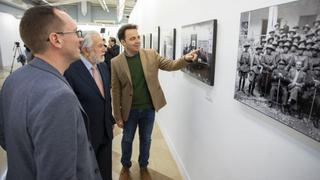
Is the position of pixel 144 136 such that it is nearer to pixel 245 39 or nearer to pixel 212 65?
pixel 212 65

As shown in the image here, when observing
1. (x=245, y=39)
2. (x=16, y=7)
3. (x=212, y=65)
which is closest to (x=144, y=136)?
(x=212, y=65)

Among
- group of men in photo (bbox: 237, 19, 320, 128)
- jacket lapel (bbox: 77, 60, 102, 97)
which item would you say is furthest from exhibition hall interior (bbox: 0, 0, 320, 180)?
jacket lapel (bbox: 77, 60, 102, 97)

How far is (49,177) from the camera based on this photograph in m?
0.95

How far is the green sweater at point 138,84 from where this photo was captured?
266 cm

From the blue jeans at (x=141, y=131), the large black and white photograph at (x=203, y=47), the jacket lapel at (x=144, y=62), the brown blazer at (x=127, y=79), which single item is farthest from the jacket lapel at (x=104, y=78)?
the large black and white photograph at (x=203, y=47)

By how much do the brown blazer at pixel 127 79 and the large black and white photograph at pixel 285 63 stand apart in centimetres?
128

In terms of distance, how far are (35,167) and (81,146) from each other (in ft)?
0.66

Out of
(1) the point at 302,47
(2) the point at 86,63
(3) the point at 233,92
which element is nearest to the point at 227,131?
(3) the point at 233,92

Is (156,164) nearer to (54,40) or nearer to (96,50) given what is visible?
(96,50)

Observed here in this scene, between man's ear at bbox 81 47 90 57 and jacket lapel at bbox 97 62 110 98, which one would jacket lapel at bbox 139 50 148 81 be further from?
man's ear at bbox 81 47 90 57

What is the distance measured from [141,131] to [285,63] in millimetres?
2072

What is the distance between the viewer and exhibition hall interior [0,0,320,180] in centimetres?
101

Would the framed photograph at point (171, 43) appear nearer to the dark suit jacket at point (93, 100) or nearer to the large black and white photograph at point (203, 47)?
the large black and white photograph at point (203, 47)

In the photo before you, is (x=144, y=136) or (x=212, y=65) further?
(x=144, y=136)
